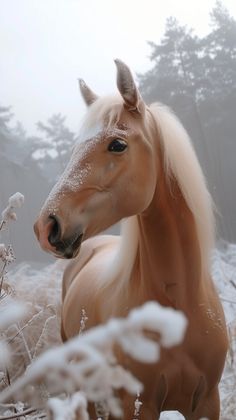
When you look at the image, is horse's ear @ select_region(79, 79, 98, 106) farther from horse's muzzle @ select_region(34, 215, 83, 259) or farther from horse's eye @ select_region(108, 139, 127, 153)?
horse's muzzle @ select_region(34, 215, 83, 259)

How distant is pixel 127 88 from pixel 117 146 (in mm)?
305

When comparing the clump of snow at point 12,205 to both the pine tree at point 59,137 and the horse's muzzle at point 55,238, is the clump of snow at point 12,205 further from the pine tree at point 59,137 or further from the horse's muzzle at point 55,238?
the pine tree at point 59,137

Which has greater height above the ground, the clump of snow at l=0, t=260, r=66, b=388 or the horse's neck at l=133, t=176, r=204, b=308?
the horse's neck at l=133, t=176, r=204, b=308

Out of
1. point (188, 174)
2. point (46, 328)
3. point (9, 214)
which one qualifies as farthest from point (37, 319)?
point (9, 214)

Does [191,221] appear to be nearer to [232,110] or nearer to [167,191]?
[167,191]

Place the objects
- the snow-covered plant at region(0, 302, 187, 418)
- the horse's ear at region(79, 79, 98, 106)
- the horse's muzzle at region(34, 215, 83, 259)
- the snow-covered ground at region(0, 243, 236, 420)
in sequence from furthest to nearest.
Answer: the snow-covered ground at region(0, 243, 236, 420) → the horse's ear at region(79, 79, 98, 106) → the horse's muzzle at region(34, 215, 83, 259) → the snow-covered plant at region(0, 302, 187, 418)

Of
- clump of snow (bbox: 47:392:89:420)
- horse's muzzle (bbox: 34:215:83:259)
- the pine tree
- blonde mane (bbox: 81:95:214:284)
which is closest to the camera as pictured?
clump of snow (bbox: 47:392:89:420)

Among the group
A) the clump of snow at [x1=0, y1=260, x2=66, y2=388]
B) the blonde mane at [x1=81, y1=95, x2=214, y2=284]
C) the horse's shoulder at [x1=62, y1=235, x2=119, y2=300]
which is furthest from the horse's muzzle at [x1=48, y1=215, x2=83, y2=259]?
the clump of snow at [x1=0, y1=260, x2=66, y2=388]

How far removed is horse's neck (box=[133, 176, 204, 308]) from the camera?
6.64 ft

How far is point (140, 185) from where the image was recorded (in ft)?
6.07

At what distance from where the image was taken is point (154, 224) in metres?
2.05

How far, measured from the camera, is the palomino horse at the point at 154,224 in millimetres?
1782

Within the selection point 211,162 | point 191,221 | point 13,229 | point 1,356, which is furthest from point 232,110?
point 1,356

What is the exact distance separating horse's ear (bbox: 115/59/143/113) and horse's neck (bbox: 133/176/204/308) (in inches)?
14.0
